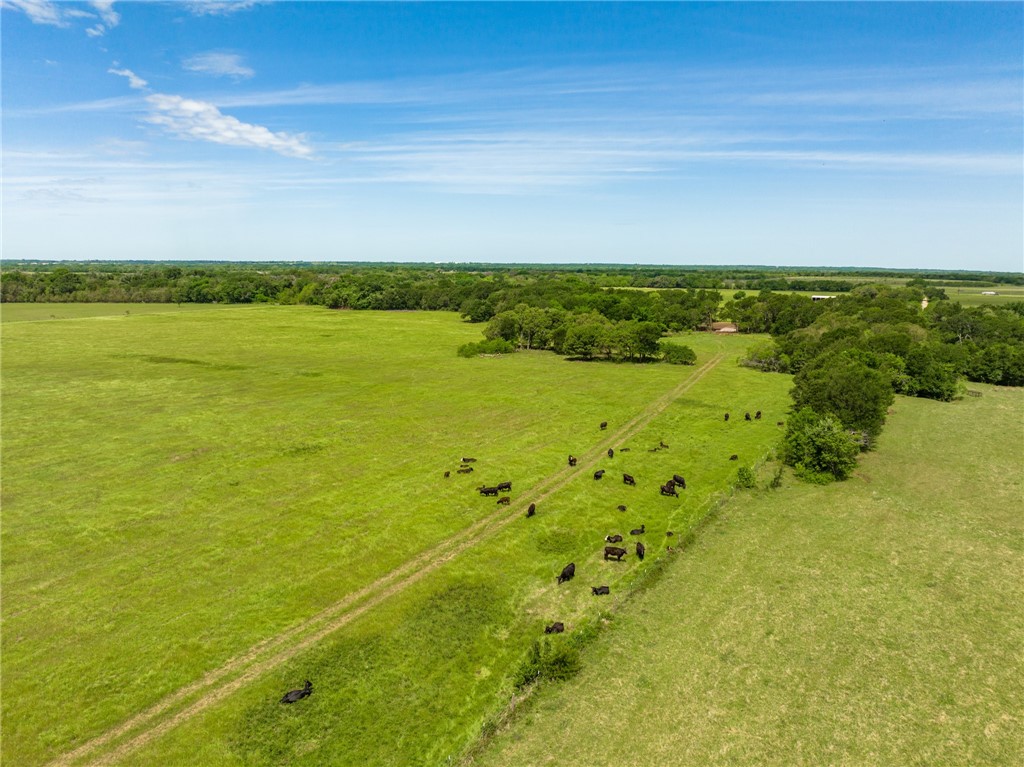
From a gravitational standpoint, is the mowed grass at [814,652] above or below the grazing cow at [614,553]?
below

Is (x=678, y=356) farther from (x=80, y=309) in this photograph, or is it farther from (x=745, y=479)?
(x=80, y=309)

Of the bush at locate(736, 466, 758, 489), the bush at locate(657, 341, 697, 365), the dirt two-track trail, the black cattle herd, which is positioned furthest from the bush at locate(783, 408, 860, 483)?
the bush at locate(657, 341, 697, 365)

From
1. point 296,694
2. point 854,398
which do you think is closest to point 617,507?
point 296,694

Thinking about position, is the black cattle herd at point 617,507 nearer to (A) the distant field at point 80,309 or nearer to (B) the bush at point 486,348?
(B) the bush at point 486,348

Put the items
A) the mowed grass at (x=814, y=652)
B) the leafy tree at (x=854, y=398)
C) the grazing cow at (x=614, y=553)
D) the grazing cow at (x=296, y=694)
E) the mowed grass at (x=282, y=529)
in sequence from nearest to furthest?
the mowed grass at (x=814, y=652)
the grazing cow at (x=296, y=694)
the mowed grass at (x=282, y=529)
the grazing cow at (x=614, y=553)
the leafy tree at (x=854, y=398)

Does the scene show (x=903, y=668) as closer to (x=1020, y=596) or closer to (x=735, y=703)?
(x=735, y=703)

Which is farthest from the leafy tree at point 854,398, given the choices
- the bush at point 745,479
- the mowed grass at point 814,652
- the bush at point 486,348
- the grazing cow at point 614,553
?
the bush at point 486,348

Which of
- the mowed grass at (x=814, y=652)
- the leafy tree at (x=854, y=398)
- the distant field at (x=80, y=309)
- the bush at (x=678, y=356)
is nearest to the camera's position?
the mowed grass at (x=814, y=652)
